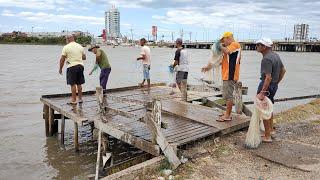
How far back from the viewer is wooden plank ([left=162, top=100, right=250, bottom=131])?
29.3 feet

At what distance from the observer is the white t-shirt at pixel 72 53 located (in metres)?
10.8

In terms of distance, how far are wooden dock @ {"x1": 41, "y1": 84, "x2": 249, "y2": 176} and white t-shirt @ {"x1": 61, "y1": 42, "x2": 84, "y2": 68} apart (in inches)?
51.2

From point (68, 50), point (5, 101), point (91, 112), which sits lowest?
point (5, 101)

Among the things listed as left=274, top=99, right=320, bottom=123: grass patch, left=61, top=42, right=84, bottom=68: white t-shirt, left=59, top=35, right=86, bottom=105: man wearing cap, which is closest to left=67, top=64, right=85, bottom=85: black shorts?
left=59, top=35, right=86, bottom=105: man wearing cap

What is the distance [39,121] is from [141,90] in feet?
15.0

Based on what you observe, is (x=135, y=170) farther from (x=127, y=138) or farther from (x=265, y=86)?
(x=265, y=86)

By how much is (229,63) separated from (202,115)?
1942 millimetres

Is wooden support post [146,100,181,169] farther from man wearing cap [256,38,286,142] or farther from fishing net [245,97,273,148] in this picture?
man wearing cap [256,38,286,142]

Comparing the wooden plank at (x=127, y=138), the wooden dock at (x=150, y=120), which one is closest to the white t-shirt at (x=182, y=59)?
the wooden dock at (x=150, y=120)

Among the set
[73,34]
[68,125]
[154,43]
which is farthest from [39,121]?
[154,43]

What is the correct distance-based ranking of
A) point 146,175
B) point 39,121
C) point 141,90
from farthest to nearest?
1. point 39,121
2. point 141,90
3. point 146,175

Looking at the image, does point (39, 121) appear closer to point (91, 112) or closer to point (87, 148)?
point (87, 148)

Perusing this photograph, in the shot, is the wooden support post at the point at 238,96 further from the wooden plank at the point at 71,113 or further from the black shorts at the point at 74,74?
the black shorts at the point at 74,74

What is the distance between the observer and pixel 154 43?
196 metres
